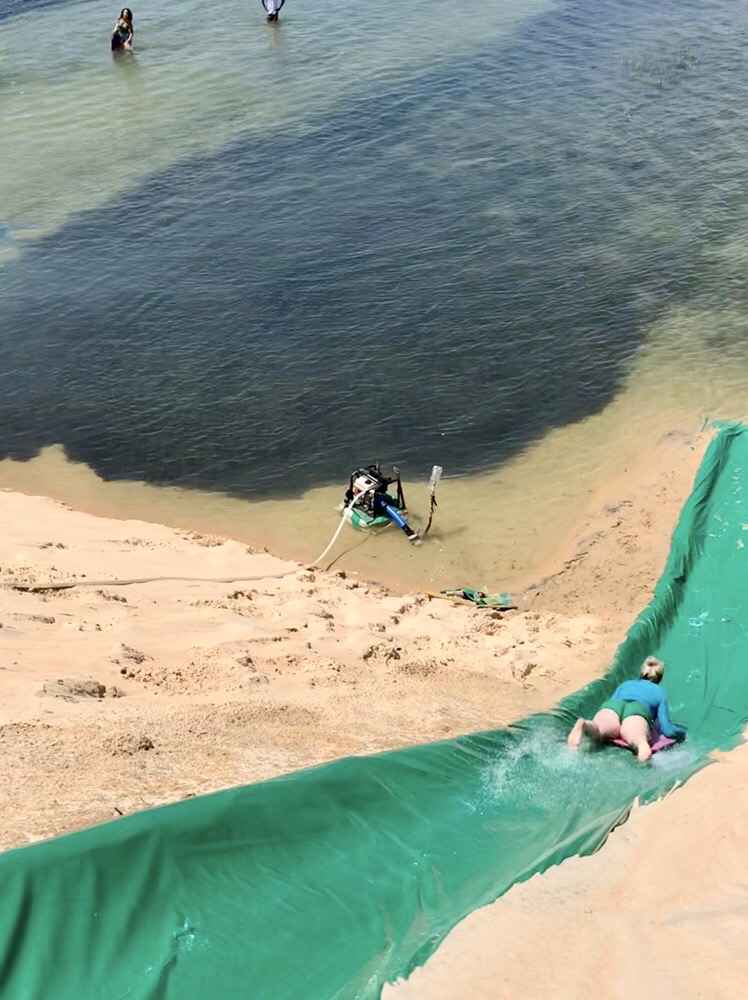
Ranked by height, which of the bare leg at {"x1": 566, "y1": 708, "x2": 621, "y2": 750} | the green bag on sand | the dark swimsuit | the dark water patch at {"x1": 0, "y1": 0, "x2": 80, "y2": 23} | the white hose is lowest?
the green bag on sand

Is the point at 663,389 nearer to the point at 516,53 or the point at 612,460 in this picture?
the point at 612,460

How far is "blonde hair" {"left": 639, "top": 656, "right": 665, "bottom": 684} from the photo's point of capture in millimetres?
9156

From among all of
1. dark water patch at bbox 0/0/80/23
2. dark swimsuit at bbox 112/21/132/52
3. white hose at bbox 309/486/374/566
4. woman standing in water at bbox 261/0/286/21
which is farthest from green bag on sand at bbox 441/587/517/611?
dark water patch at bbox 0/0/80/23

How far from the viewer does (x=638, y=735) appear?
831 cm

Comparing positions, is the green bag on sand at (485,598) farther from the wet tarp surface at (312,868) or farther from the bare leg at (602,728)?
the bare leg at (602,728)

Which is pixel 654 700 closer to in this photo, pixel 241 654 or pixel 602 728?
pixel 602 728

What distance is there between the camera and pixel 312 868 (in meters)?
6.61

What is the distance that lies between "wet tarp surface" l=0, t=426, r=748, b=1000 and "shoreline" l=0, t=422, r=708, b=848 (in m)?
0.48

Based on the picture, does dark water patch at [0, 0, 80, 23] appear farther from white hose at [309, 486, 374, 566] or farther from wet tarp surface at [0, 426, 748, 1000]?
wet tarp surface at [0, 426, 748, 1000]

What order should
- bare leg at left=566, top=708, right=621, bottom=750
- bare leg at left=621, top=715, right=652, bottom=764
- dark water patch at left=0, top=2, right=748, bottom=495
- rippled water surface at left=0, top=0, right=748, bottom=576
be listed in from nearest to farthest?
bare leg at left=621, top=715, right=652, bottom=764
bare leg at left=566, top=708, right=621, bottom=750
dark water patch at left=0, top=2, right=748, bottom=495
rippled water surface at left=0, top=0, right=748, bottom=576

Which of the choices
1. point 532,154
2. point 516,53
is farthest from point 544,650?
point 516,53

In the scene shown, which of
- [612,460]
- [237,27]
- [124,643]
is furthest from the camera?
[237,27]

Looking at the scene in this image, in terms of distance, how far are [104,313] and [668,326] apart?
9944 millimetres

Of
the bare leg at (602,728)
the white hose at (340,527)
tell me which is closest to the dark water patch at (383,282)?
the white hose at (340,527)
